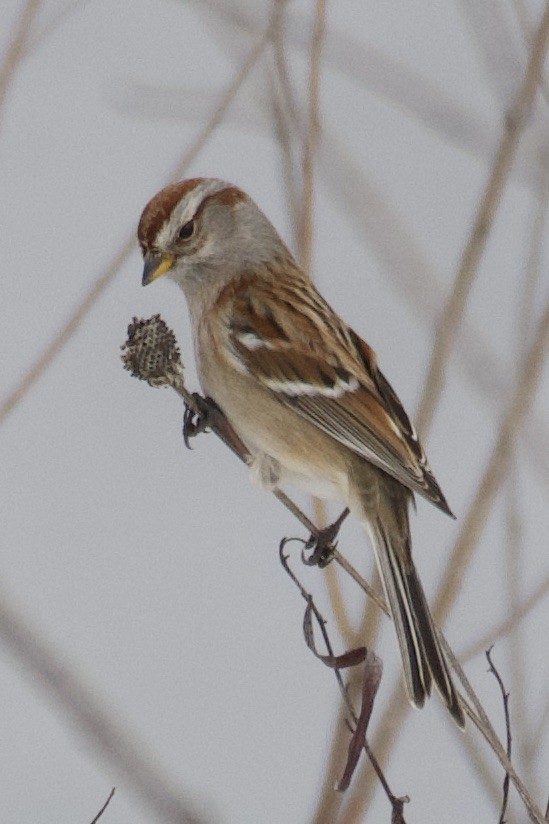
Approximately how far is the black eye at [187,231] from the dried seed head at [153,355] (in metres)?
0.80

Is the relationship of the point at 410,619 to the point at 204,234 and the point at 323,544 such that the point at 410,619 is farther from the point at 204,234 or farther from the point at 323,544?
the point at 204,234

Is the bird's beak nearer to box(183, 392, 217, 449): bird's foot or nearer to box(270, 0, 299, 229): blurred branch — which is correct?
box(183, 392, 217, 449): bird's foot

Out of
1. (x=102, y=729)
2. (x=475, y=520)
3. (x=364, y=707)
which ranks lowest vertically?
(x=102, y=729)

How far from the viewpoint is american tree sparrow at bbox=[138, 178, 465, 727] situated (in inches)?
84.6

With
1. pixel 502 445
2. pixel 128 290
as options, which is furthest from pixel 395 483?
pixel 128 290

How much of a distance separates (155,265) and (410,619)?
0.87 meters

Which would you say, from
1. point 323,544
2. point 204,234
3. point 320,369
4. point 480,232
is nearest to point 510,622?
point 323,544

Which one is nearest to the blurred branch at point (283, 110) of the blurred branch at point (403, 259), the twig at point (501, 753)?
the blurred branch at point (403, 259)

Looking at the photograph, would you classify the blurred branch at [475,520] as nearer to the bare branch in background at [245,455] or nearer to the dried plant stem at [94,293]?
the bare branch in background at [245,455]

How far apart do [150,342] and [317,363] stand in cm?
84

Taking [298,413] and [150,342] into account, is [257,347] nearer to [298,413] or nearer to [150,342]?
[298,413]

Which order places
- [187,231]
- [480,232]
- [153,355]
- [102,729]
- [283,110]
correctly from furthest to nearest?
[187,231]
[283,110]
[480,232]
[153,355]
[102,729]

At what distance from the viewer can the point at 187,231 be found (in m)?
2.38

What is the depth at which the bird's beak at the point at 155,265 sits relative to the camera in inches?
87.7
